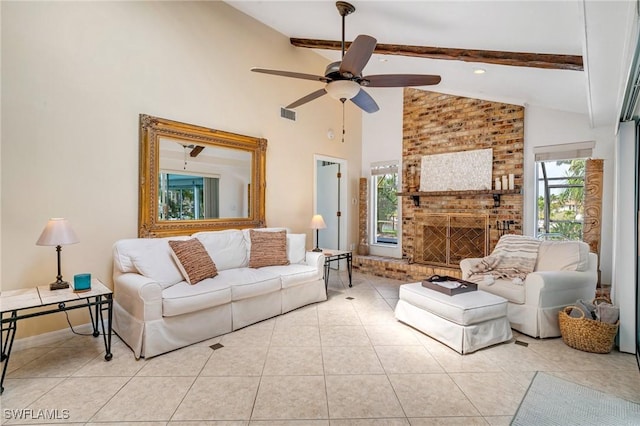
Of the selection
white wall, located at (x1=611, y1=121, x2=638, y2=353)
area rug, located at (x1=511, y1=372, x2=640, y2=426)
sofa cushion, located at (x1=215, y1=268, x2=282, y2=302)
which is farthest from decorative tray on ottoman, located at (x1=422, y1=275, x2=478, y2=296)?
sofa cushion, located at (x1=215, y1=268, x2=282, y2=302)

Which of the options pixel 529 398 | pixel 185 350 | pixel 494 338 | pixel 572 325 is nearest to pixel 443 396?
pixel 529 398

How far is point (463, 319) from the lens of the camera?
2.69 metres

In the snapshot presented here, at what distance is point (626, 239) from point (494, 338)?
1.43 m

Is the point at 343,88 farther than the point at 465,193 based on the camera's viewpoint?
No

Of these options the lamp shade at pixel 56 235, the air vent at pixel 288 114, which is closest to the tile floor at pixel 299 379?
the lamp shade at pixel 56 235

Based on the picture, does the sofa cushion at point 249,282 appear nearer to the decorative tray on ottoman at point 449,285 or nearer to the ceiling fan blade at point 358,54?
the decorative tray on ottoman at point 449,285

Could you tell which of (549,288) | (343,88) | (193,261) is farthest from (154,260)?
(549,288)

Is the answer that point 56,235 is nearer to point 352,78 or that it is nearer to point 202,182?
point 202,182

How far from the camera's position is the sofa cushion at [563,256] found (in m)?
3.24

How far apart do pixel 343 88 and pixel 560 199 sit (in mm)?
3637

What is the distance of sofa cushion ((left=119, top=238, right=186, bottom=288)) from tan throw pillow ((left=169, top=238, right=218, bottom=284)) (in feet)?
0.25

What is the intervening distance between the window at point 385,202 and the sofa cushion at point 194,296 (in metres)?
3.90

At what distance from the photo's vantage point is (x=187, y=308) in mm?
2787

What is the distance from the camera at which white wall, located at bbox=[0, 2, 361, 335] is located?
2760mm
